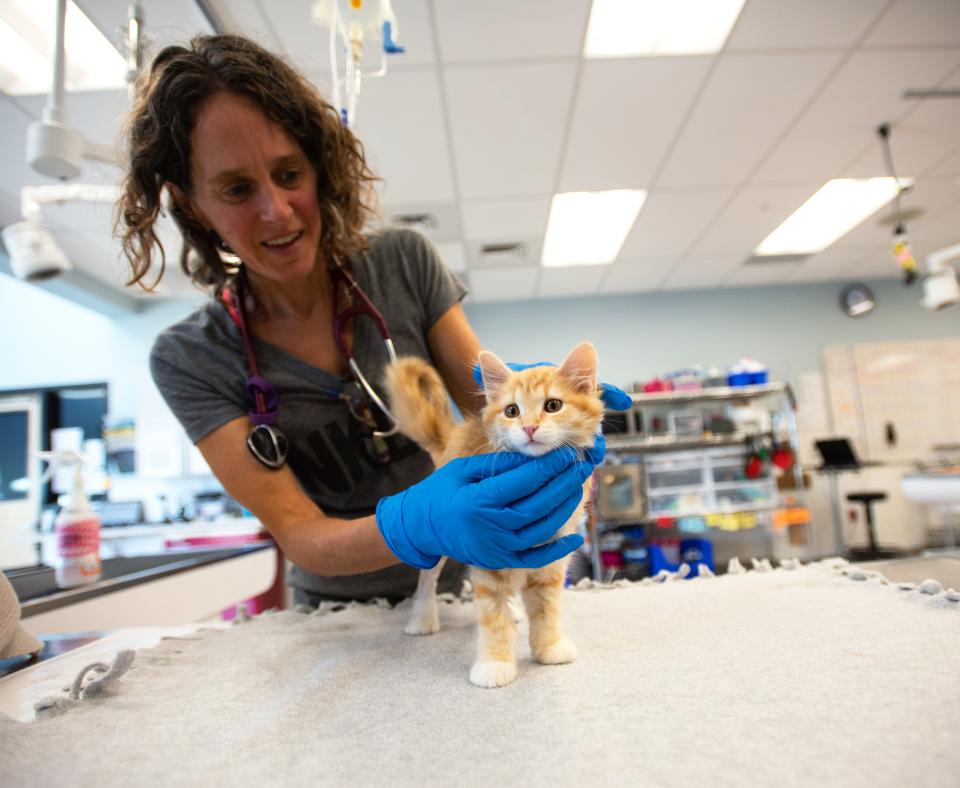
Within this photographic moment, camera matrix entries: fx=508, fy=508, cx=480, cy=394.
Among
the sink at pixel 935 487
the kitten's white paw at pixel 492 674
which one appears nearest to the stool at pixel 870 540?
the sink at pixel 935 487

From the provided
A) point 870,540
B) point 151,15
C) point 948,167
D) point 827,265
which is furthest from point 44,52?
point 870,540

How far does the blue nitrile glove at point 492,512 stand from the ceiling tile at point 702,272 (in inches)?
185

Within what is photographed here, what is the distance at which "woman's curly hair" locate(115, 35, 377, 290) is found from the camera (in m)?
0.89

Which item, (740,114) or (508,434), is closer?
(508,434)

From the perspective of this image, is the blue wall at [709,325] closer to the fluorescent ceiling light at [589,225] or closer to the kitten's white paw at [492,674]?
the fluorescent ceiling light at [589,225]

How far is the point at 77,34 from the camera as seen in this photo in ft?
7.10

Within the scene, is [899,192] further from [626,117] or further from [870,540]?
[870,540]

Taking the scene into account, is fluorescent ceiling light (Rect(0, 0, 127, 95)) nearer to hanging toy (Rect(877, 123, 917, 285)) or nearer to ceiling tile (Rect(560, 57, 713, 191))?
ceiling tile (Rect(560, 57, 713, 191))

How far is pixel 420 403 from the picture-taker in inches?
36.7

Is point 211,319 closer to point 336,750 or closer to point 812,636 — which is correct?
point 336,750

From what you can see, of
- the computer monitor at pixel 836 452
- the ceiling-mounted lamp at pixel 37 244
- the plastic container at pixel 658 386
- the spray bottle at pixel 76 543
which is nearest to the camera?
the spray bottle at pixel 76 543

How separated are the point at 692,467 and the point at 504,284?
8.33ft

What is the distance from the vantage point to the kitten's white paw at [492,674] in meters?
0.68

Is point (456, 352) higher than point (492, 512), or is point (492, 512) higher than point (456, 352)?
point (456, 352)
